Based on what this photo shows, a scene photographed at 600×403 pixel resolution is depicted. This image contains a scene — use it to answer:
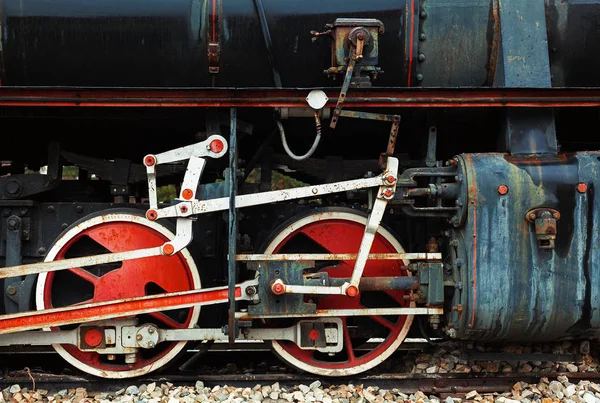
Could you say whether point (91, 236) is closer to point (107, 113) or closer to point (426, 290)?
point (107, 113)

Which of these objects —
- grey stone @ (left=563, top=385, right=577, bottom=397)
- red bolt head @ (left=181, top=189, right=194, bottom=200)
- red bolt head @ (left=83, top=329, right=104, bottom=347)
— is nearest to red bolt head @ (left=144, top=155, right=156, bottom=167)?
red bolt head @ (left=181, top=189, right=194, bottom=200)

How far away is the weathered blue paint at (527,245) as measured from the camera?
13.4ft

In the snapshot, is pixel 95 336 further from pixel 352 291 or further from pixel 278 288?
pixel 352 291

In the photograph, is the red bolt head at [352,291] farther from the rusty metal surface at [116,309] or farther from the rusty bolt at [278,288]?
the rusty metal surface at [116,309]

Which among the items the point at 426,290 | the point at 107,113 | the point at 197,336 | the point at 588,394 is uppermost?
the point at 107,113

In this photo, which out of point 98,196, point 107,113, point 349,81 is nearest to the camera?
point 349,81

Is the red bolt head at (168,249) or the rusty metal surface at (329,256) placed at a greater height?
the red bolt head at (168,249)

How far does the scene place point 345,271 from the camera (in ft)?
15.0

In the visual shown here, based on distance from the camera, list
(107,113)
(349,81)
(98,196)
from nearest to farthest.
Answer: (349,81)
(107,113)
(98,196)

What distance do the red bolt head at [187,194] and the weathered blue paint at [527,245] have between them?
1569mm

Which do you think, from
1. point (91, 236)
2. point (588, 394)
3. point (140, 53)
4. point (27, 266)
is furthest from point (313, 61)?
point (588, 394)

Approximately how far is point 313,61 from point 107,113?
4.16 feet

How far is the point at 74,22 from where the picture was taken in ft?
13.8

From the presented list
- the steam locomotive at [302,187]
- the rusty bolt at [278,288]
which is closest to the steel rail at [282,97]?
the steam locomotive at [302,187]
